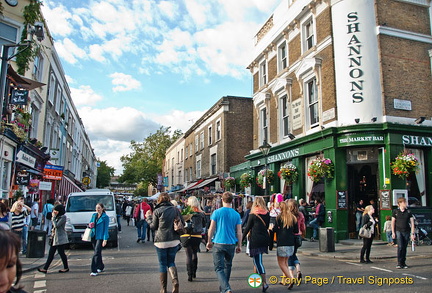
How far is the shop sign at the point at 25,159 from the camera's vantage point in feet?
54.8

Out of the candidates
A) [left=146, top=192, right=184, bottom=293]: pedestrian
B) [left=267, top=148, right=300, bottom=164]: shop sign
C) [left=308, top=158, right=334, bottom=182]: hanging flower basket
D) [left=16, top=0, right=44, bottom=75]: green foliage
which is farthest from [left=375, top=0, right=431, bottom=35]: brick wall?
[left=16, top=0, right=44, bottom=75]: green foliage

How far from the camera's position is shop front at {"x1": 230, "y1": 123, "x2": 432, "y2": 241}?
46.2ft

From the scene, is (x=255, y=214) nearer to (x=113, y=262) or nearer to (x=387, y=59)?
(x=113, y=262)

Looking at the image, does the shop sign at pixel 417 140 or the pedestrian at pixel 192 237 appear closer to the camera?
the pedestrian at pixel 192 237

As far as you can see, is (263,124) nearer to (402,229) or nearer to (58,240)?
(402,229)

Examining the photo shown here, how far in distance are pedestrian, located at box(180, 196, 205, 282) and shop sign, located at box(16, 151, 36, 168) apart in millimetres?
11451

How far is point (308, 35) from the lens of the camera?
1808cm

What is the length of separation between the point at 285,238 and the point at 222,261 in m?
1.63

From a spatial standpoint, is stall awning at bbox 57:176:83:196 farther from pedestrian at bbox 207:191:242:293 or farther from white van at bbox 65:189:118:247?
pedestrian at bbox 207:191:242:293

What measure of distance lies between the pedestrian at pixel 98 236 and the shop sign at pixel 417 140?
1171 cm

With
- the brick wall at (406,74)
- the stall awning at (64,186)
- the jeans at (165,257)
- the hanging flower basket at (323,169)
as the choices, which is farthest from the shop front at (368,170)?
the stall awning at (64,186)

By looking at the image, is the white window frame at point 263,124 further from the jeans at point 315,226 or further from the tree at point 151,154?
the tree at point 151,154

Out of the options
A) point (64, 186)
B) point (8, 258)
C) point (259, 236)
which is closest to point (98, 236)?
point (259, 236)

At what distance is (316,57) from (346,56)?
1.71m
